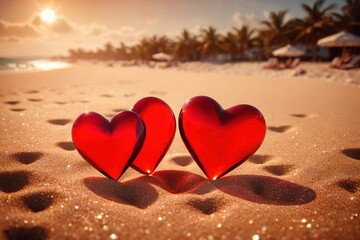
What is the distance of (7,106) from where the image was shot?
383 centimetres

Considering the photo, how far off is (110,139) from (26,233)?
606mm

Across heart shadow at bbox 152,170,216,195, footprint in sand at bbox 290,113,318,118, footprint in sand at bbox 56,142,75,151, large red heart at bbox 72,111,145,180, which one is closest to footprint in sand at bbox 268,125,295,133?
footprint in sand at bbox 290,113,318,118

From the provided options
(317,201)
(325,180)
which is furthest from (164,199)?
(325,180)

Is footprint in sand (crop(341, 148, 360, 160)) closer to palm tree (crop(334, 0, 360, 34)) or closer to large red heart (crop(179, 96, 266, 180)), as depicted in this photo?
large red heart (crop(179, 96, 266, 180))

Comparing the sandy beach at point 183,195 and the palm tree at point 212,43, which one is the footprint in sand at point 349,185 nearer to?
the sandy beach at point 183,195

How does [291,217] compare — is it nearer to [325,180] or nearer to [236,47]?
[325,180]

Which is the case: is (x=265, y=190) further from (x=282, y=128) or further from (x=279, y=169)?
(x=282, y=128)

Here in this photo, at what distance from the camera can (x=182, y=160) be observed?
205 cm

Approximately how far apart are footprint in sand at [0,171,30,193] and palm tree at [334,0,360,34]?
24.6m

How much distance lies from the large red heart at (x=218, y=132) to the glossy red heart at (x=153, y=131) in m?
0.13

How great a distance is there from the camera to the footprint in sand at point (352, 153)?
204 cm

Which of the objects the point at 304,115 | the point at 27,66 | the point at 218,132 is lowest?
the point at 304,115

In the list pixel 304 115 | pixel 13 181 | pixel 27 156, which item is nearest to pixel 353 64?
pixel 304 115

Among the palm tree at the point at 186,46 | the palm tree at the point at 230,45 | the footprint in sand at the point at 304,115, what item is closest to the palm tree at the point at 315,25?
the palm tree at the point at 230,45
